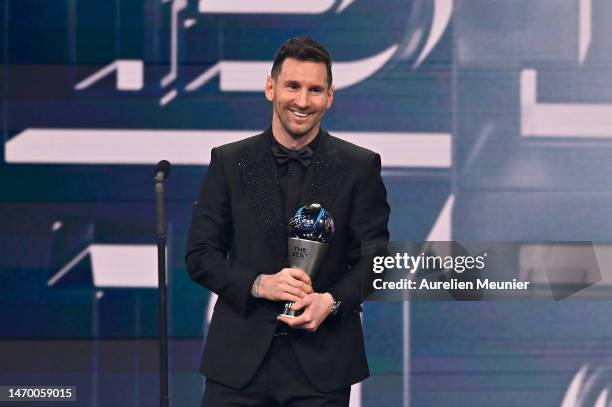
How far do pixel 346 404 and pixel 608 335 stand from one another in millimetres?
2032

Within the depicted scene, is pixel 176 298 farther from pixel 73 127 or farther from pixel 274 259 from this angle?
pixel 274 259

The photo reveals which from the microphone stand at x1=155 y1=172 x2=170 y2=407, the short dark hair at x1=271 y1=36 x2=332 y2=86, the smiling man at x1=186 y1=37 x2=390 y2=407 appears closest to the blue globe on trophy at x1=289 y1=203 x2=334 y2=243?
the smiling man at x1=186 y1=37 x2=390 y2=407

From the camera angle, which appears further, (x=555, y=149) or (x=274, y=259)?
(x=555, y=149)

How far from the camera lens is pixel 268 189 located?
105 inches

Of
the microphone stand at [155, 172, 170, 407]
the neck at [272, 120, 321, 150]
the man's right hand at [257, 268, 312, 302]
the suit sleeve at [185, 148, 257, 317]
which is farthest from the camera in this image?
the microphone stand at [155, 172, 170, 407]

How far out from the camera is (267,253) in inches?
104

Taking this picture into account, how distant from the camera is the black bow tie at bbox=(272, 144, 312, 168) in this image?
2.69 m

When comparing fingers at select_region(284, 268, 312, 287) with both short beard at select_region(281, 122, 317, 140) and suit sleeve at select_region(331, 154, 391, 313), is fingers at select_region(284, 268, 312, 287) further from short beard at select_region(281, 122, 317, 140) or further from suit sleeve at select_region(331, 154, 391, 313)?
short beard at select_region(281, 122, 317, 140)

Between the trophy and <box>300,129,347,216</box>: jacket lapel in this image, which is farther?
<box>300,129,347,216</box>: jacket lapel

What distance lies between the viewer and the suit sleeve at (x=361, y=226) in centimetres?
261

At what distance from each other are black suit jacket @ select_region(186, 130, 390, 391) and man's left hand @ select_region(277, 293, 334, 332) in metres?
0.09

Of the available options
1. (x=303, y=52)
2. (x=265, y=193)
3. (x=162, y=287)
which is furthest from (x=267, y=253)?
(x=162, y=287)

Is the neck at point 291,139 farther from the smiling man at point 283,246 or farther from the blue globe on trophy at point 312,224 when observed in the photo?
the blue globe on trophy at point 312,224

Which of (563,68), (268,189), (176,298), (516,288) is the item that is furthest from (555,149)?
(268,189)
